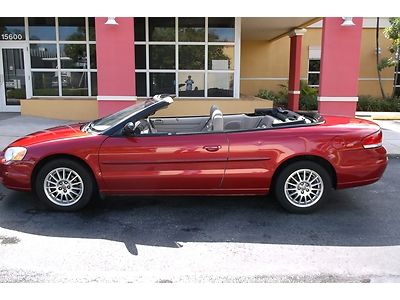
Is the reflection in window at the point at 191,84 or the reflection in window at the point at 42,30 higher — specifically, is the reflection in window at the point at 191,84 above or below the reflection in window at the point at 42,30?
below

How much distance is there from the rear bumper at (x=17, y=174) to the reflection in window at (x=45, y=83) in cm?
895

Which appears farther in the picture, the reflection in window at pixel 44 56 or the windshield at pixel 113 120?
the reflection in window at pixel 44 56

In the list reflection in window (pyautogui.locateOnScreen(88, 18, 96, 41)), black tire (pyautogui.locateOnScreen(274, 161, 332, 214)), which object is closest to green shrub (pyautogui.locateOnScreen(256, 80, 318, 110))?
reflection in window (pyautogui.locateOnScreen(88, 18, 96, 41))

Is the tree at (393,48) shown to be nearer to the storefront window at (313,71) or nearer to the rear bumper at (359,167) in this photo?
the storefront window at (313,71)

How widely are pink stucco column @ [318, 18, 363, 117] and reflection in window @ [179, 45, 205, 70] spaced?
4.01 metres

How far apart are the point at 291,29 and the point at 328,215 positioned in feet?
42.8

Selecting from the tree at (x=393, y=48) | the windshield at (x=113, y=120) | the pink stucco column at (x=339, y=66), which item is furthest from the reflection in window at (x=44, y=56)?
the tree at (x=393, y=48)

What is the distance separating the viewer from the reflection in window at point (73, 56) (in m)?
13.1

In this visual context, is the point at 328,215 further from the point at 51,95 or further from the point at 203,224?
the point at 51,95

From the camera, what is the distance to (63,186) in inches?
192

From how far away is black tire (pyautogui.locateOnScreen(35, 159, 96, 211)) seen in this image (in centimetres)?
481

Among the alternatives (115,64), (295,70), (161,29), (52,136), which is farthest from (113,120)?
(295,70)

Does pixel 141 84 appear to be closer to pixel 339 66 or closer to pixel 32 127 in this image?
pixel 32 127

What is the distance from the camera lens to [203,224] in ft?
15.2
